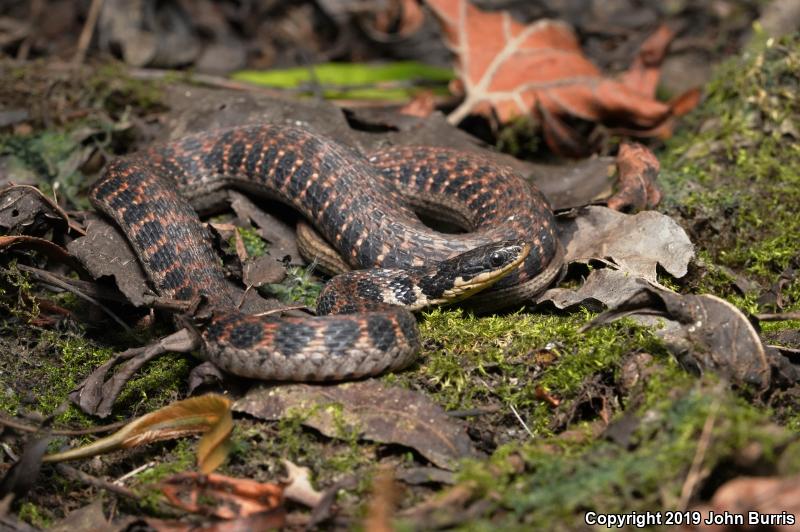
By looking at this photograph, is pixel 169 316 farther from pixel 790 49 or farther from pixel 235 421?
pixel 790 49

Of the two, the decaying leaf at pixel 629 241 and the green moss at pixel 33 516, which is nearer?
the green moss at pixel 33 516

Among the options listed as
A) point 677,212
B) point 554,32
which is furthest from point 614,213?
point 554,32

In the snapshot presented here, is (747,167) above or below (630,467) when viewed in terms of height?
above

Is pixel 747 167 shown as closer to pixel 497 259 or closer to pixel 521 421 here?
pixel 497 259

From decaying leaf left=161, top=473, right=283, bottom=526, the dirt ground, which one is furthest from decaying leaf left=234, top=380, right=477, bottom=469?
decaying leaf left=161, top=473, right=283, bottom=526

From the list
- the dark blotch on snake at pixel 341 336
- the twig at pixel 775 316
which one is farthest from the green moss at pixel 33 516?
the twig at pixel 775 316

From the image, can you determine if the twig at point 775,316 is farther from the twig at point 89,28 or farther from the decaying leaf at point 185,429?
the twig at point 89,28

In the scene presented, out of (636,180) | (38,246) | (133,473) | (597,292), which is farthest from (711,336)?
(38,246)
